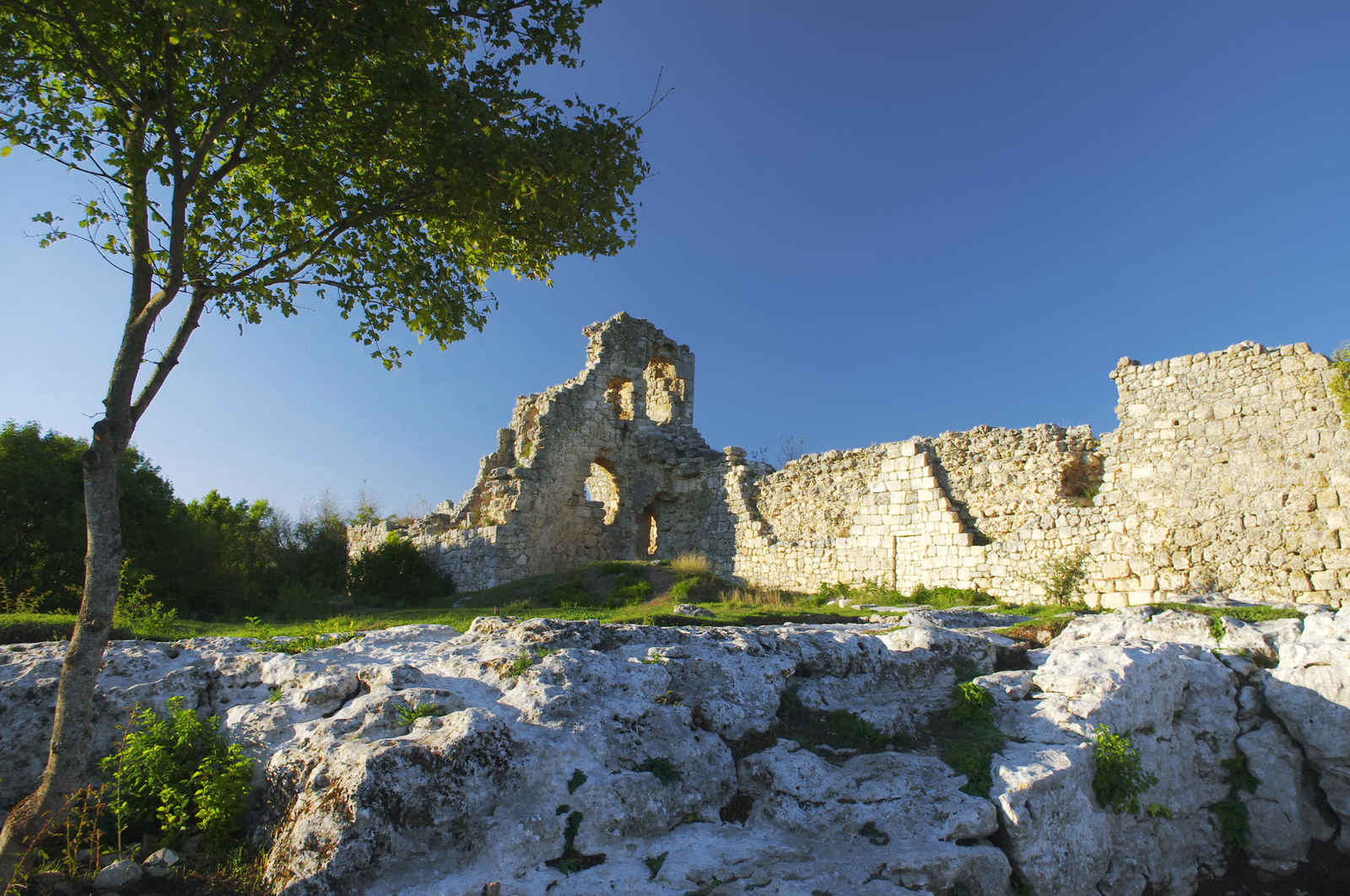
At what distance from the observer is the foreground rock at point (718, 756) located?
13.0 feet

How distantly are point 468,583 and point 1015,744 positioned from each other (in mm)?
14558

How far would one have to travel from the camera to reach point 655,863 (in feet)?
13.1

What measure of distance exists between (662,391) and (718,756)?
17.7 metres

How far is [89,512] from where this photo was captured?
14.5ft

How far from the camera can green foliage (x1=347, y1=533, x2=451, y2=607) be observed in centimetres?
1744

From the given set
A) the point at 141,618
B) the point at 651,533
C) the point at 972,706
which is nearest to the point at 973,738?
the point at 972,706

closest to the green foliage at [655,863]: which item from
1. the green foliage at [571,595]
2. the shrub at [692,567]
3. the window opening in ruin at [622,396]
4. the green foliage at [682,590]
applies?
the green foliage at [682,590]

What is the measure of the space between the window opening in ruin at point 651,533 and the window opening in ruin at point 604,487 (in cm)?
110

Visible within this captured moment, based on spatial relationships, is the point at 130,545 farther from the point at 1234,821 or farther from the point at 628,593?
the point at 1234,821

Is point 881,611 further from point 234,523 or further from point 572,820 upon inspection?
point 234,523

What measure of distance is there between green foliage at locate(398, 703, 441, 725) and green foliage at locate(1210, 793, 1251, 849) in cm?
651

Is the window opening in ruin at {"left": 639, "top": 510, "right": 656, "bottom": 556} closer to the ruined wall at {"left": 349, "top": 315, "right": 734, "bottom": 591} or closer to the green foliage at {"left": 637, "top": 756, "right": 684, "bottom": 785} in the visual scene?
the ruined wall at {"left": 349, "top": 315, "right": 734, "bottom": 591}

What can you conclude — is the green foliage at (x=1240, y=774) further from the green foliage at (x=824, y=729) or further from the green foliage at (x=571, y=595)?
the green foliage at (x=571, y=595)

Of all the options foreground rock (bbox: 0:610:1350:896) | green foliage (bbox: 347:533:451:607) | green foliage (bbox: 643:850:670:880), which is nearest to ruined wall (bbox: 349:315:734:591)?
green foliage (bbox: 347:533:451:607)
